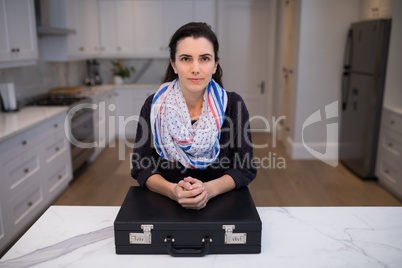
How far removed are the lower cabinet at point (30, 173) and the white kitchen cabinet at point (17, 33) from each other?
23.0 inches

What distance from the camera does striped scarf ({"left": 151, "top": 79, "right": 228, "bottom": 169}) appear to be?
4.82ft

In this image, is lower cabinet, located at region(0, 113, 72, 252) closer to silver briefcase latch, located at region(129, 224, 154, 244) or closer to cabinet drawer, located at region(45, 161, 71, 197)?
cabinet drawer, located at region(45, 161, 71, 197)

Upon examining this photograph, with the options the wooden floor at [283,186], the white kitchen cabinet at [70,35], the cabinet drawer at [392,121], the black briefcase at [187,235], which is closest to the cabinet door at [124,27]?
the white kitchen cabinet at [70,35]

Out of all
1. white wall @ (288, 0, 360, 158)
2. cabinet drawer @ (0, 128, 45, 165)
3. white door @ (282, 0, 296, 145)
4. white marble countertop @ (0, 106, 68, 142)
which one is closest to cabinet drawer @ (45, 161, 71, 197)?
cabinet drawer @ (0, 128, 45, 165)

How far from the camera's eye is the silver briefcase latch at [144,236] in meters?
1.03

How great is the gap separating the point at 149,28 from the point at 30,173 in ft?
11.2

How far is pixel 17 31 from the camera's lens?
3057 millimetres

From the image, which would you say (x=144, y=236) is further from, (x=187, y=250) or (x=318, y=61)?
(x=318, y=61)

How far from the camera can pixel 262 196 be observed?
345 centimetres

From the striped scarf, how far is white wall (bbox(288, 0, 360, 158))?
3247 mm

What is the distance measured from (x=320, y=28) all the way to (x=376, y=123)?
139 cm

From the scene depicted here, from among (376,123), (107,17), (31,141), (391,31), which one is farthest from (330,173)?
(107,17)

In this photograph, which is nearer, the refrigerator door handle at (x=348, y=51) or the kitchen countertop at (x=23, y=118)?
the kitchen countertop at (x=23, y=118)

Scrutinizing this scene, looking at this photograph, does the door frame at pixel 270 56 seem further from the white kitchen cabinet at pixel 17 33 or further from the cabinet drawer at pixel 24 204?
the cabinet drawer at pixel 24 204
